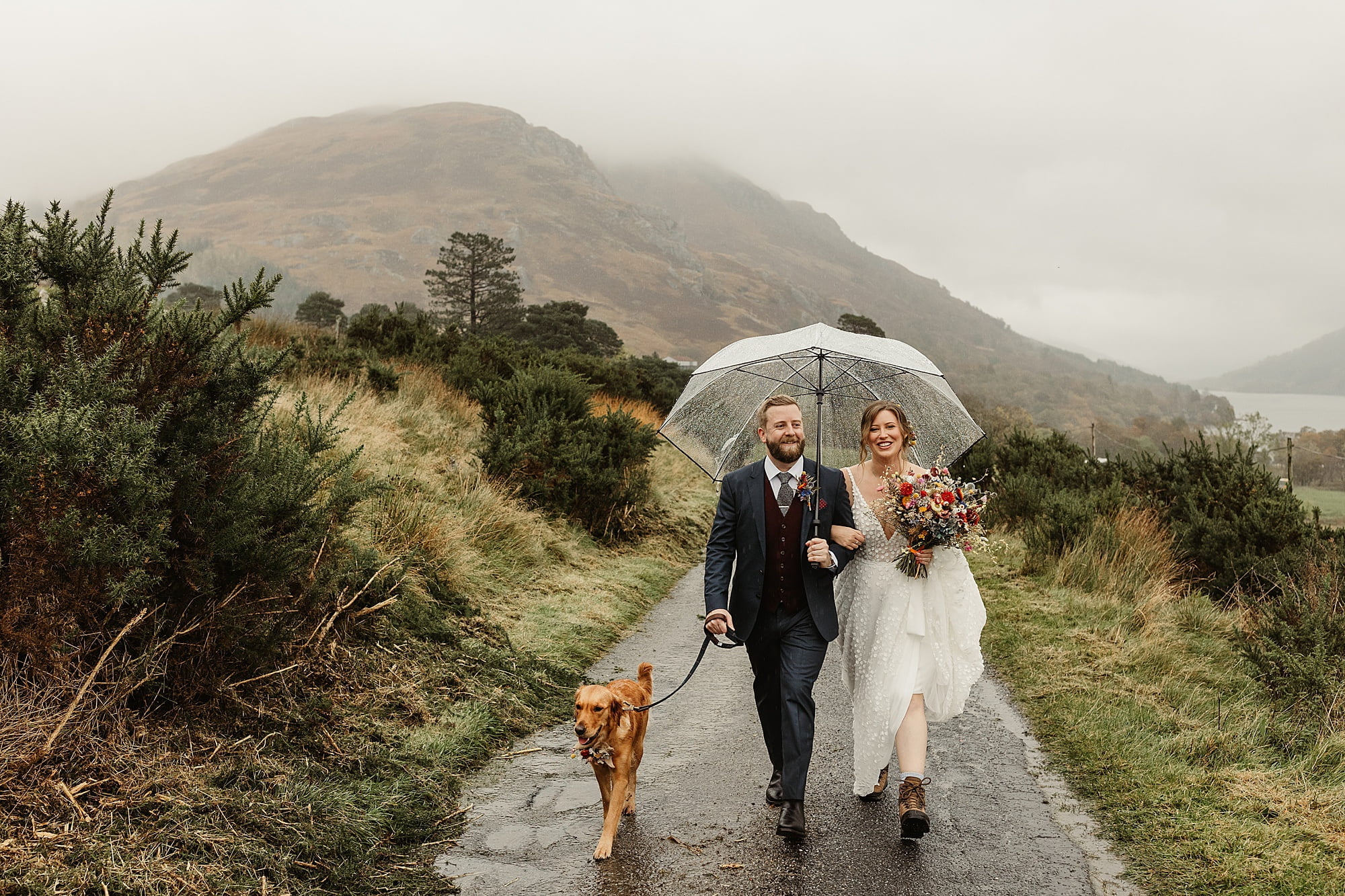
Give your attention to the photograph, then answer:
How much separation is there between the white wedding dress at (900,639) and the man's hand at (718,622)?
835 millimetres

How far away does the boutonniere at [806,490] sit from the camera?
4445 millimetres

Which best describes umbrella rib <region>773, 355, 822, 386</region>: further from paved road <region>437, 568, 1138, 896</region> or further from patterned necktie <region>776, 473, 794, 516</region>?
paved road <region>437, 568, 1138, 896</region>

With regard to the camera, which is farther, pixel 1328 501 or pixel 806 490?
pixel 1328 501

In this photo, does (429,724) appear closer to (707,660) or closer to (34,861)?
(34,861)

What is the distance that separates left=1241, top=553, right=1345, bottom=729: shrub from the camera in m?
5.88

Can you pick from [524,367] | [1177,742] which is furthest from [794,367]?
[524,367]

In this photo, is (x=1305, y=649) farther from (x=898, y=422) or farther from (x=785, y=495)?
(x=785, y=495)

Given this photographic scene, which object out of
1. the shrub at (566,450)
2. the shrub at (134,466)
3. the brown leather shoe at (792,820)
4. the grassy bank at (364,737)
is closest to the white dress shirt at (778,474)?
the brown leather shoe at (792,820)

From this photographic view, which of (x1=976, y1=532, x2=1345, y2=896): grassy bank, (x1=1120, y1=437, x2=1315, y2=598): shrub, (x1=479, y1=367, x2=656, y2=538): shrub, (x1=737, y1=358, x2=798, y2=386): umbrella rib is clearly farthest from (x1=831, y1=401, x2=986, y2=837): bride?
(x1=479, y1=367, x2=656, y2=538): shrub

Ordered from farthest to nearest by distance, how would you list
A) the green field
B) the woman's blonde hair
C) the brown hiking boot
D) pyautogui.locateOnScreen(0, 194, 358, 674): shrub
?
the green field
the woman's blonde hair
the brown hiking boot
pyautogui.locateOnScreen(0, 194, 358, 674): shrub

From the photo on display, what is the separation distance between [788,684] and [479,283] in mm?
65877

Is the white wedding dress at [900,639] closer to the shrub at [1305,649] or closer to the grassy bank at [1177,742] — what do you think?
the grassy bank at [1177,742]

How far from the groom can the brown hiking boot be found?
1.63 ft

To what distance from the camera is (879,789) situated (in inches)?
186
